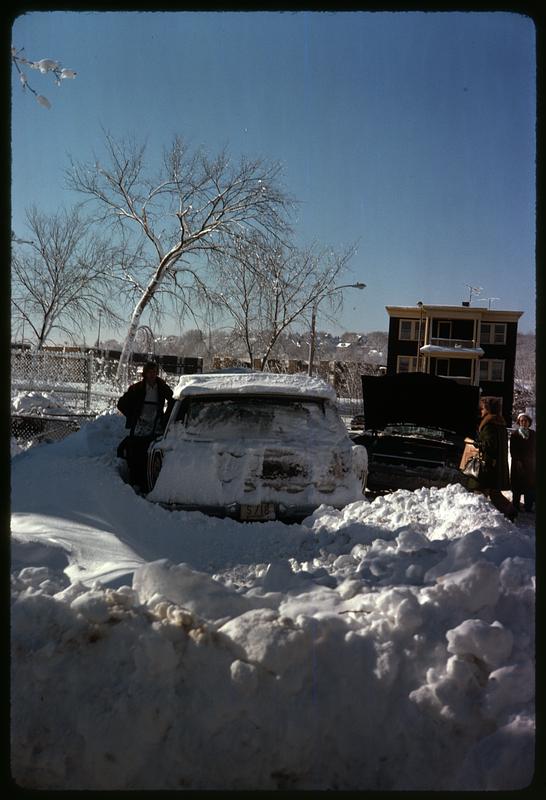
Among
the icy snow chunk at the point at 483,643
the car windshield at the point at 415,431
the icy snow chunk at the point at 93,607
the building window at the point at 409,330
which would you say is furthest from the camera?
the building window at the point at 409,330

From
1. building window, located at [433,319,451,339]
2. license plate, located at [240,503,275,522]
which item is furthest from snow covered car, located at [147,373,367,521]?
building window, located at [433,319,451,339]

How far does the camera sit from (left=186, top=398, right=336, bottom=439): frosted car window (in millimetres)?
6504

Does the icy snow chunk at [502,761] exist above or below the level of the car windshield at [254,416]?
below

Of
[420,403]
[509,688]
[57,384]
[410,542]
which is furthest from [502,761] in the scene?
[57,384]

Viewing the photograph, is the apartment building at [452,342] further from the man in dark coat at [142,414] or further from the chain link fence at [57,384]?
the man in dark coat at [142,414]

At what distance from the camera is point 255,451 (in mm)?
5859

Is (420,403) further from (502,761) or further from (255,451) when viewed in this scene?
(502,761)

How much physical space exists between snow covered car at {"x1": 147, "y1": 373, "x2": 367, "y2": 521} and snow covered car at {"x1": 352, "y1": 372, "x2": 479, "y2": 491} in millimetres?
2979

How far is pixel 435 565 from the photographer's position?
3801 mm

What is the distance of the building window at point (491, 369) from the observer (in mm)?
39188

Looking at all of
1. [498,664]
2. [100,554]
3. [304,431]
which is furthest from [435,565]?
[304,431]

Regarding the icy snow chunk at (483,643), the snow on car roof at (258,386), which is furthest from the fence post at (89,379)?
the icy snow chunk at (483,643)

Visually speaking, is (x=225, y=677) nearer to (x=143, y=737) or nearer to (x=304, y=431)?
(x=143, y=737)

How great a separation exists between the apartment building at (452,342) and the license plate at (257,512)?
3355 centimetres
